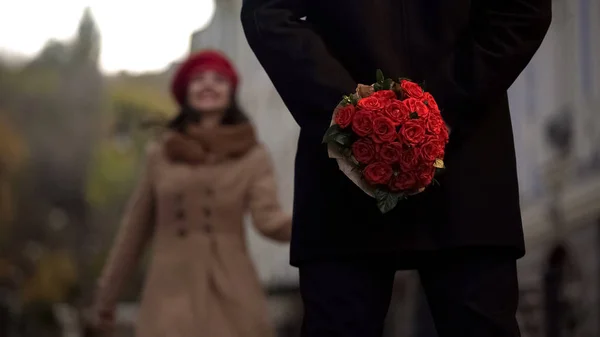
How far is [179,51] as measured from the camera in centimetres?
483

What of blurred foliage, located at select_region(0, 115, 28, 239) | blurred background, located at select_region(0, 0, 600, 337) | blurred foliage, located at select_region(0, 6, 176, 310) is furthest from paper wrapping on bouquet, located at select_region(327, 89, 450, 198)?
blurred foliage, located at select_region(0, 115, 28, 239)

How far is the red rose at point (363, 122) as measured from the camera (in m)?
1.29

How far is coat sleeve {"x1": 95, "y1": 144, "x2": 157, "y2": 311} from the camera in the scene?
9.73 feet

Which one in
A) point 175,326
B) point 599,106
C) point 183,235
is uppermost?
point 599,106

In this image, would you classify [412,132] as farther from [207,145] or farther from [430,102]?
[207,145]

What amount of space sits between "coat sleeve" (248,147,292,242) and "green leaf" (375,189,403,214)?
Result: 155cm

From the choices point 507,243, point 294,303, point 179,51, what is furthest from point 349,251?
point 179,51

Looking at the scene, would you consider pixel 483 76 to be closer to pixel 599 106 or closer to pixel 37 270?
pixel 599 106

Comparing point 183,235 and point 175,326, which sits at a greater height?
point 183,235

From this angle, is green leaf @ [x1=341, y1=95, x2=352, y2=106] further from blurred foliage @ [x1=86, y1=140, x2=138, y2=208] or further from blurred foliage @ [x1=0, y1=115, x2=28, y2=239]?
blurred foliage @ [x1=0, y1=115, x2=28, y2=239]

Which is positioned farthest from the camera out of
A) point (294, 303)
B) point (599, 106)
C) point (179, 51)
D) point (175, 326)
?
point (179, 51)

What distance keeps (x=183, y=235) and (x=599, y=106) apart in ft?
5.29

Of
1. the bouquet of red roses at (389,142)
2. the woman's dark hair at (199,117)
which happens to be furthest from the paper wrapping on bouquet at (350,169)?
the woman's dark hair at (199,117)

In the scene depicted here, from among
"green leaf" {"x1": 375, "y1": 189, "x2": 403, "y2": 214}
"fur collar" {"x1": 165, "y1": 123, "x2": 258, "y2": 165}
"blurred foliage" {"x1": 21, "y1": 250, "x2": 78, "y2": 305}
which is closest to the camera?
"green leaf" {"x1": 375, "y1": 189, "x2": 403, "y2": 214}
